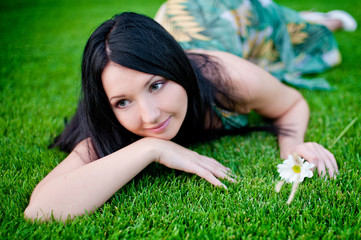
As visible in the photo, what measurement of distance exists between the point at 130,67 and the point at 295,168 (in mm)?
1000

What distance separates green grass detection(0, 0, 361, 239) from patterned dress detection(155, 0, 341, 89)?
0.45m

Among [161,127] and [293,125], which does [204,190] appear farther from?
[293,125]

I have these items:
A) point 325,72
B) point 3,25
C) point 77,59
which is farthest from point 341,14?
point 3,25

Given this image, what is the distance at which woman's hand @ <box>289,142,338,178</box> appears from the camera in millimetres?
1769

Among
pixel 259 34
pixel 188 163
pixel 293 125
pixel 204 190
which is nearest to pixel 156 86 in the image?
pixel 188 163

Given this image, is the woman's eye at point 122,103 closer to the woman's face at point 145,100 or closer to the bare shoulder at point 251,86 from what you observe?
the woman's face at point 145,100

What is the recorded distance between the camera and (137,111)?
5.60 feet

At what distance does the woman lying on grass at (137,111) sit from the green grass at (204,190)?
0.34 ft

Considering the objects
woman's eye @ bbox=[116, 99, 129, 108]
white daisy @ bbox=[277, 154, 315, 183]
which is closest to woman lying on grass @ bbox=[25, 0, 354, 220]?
woman's eye @ bbox=[116, 99, 129, 108]

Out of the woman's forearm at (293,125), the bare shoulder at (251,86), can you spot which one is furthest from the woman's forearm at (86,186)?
the woman's forearm at (293,125)

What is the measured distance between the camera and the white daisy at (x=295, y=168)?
1346 mm

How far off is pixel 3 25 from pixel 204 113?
697 centimetres

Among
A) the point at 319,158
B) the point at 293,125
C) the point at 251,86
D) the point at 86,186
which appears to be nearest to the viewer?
the point at 86,186

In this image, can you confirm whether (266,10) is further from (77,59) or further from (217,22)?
(77,59)
